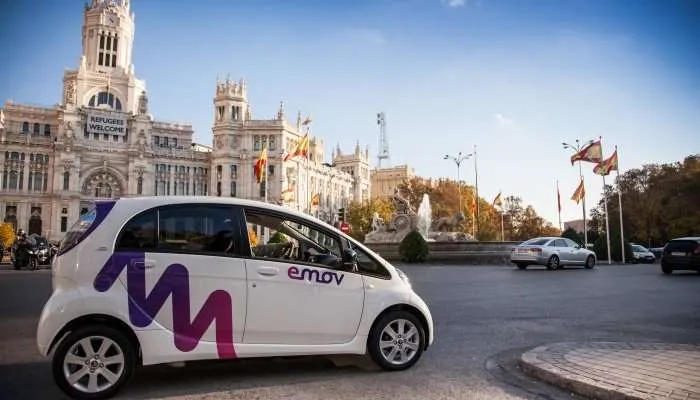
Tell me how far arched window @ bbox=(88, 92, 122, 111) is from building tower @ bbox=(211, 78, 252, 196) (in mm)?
16754

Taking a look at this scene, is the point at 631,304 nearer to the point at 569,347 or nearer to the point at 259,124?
the point at 569,347

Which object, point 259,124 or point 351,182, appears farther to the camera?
point 351,182

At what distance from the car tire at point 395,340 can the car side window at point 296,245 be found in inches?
30.8

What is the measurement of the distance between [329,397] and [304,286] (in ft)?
3.61

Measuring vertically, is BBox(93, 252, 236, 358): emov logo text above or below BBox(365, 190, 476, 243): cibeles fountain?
below

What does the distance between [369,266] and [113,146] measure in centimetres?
9115

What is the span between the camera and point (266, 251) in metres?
5.32

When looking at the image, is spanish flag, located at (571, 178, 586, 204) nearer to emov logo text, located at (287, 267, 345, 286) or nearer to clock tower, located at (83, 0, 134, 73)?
emov logo text, located at (287, 267, 345, 286)

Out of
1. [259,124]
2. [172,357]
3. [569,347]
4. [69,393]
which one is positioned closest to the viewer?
[69,393]

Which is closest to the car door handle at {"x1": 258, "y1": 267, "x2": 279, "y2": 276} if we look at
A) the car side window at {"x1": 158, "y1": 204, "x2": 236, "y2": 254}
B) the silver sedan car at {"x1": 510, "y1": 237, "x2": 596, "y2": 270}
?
the car side window at {"x1": 158, "y1": 204, "x2": 236, "y2": 254}

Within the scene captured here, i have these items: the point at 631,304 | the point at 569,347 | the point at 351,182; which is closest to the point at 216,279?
the point at 569,347

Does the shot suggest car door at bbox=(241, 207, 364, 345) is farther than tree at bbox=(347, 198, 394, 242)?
No

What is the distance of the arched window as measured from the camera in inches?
3524

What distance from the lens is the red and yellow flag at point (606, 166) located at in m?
33.0
